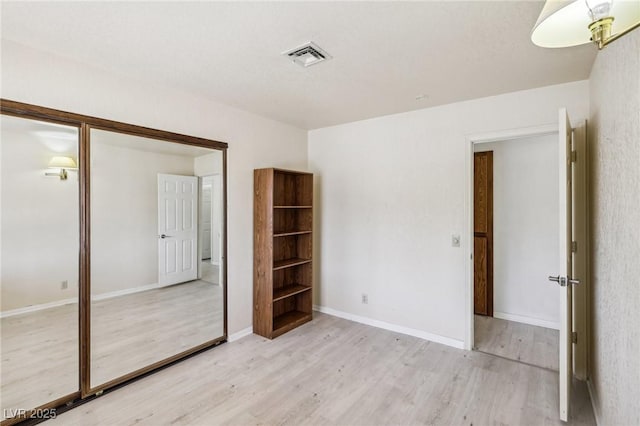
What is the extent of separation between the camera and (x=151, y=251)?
2740mm

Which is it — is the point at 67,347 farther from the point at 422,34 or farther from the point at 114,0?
the point at 422,34

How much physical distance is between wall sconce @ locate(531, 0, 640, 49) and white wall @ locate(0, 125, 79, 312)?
2.81 m

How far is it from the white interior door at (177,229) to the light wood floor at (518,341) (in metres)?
3.03

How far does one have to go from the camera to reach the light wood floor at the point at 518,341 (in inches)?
113

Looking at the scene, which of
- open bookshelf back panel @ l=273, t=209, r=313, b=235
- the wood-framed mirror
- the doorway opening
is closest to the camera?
the wood-framed mirror

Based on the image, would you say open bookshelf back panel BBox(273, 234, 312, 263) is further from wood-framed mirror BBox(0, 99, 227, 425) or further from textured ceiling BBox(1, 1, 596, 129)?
textured ceiling BBox(1, 1, 596, 129)

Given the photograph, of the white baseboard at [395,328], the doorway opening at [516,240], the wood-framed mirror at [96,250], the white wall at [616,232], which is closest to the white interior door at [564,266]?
the white wall at [616,232]

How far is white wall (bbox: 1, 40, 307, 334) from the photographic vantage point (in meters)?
2.00

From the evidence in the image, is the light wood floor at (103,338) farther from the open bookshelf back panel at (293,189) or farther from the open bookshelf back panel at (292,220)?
the open bookshelf back panel at (293,189)

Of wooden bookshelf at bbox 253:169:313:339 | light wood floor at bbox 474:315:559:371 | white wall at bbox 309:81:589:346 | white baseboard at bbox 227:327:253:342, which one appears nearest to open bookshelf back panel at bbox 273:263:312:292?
wooden bookshelf at bbox 253:169:313:339

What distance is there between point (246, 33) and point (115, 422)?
2611 mm

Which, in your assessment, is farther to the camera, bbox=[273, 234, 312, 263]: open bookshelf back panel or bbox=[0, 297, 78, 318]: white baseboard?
bbox=[273, 234, 312, 263]: open bookshelf back panel

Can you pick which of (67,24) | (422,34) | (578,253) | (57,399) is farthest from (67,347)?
(578,253)

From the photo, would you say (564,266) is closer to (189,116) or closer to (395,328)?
(395,328)
